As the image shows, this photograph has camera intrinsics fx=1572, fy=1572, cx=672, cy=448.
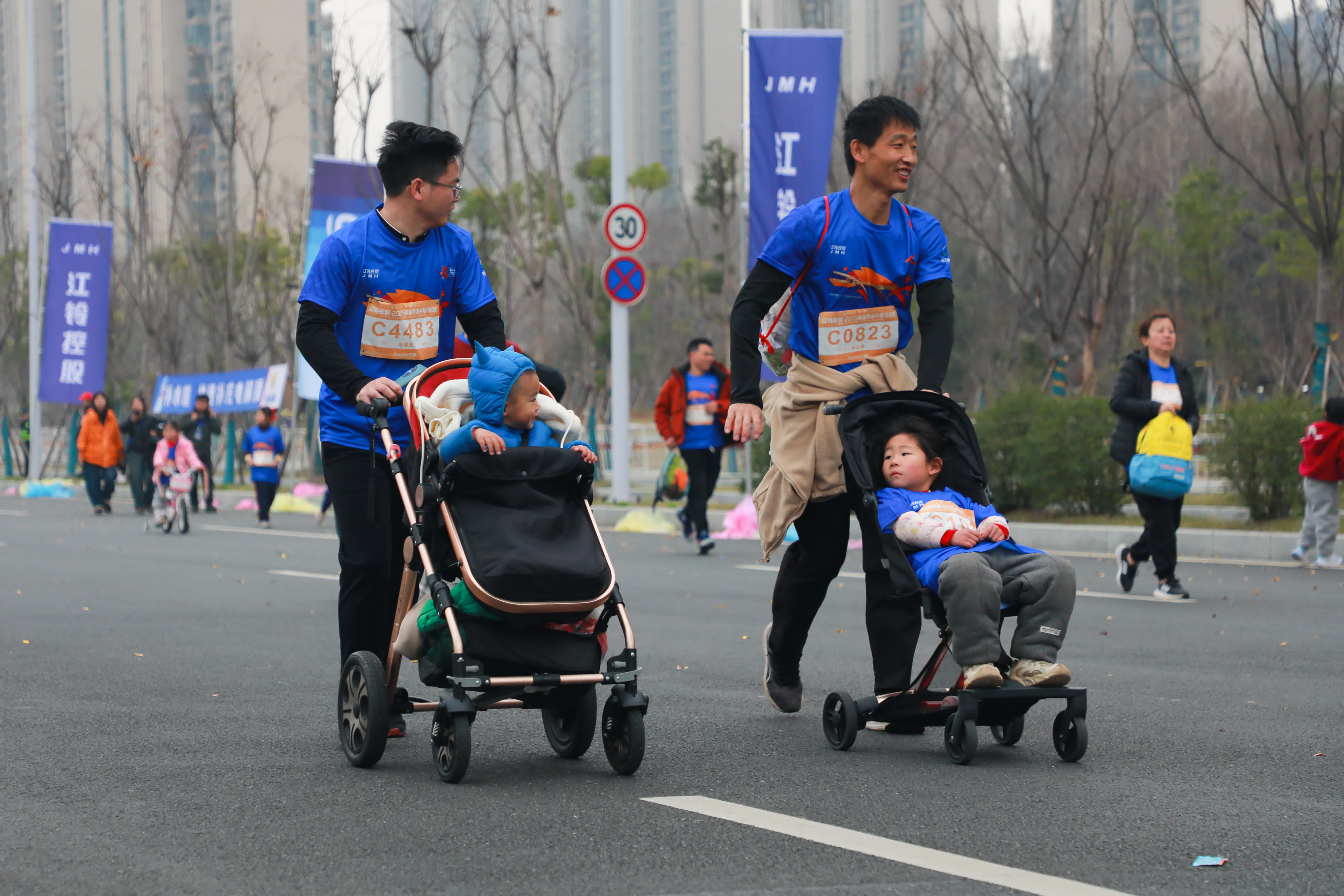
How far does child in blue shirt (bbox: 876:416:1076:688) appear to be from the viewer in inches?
175

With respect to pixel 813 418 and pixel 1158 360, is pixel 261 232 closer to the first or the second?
pixel 1158 360

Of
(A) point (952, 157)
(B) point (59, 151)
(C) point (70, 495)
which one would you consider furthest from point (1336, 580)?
(B) point (59, 151)

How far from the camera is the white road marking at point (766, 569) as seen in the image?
11.3 meters

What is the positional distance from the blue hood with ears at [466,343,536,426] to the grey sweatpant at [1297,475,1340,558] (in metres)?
8.44

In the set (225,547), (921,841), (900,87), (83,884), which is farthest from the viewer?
(900,87)

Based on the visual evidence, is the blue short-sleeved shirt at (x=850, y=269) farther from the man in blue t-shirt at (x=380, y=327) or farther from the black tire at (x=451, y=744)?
the black tire at (x=451, y=744)

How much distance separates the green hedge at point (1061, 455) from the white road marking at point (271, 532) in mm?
6736

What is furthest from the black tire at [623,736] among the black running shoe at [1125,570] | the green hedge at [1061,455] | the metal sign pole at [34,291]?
the metal sign pole at [34,291]

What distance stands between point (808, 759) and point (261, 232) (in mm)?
40701

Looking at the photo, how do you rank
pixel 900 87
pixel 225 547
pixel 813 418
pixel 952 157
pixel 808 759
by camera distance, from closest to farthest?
pixel 808 759, pixel 813 418, pixel 225 547, pixel 900 87, pixel 952 157

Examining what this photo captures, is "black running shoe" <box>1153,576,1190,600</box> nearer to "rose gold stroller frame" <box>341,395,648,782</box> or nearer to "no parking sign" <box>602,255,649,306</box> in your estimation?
"rose gold stroller frame" <box>341,395,648,782</box>

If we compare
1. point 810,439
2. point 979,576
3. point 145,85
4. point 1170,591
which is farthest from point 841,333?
point 145,85

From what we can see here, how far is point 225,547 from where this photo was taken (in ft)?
48.9

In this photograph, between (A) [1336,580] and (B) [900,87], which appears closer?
(A) [1336,580]
